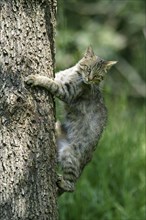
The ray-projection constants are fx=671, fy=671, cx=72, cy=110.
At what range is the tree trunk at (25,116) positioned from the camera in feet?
11.4

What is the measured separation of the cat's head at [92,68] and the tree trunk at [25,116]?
593mm

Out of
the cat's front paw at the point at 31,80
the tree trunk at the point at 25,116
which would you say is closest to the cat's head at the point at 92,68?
the tree trunk at the point at 25,116

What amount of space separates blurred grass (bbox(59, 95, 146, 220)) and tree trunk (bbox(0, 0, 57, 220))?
188 centimetres

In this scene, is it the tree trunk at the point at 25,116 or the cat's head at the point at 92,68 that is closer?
the tree trunk at the point at 25,116

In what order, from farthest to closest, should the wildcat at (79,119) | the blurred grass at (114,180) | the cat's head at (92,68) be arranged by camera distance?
the blurred grass at (114,180), the cat's head at (92,68), the wildcat at (79,119)

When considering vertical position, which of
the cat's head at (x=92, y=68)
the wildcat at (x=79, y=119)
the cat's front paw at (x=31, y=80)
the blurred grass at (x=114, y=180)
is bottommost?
the blurred grass at (x=114, y=180)

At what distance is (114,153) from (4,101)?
2.85 meters

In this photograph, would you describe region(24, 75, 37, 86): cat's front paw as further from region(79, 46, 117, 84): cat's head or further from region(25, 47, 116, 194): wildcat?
region(79, 46, 117, 84): cat's head

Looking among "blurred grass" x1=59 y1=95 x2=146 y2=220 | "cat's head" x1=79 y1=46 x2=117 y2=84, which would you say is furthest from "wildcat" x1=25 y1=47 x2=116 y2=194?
"blurred grass" x1=59 y1=95 x2=146 y2=220

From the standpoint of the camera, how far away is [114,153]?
6160 mm

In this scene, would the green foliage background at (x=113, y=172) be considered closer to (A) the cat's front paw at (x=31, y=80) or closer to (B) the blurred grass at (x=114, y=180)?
(B) the blurred grass at (x=114, y=180)

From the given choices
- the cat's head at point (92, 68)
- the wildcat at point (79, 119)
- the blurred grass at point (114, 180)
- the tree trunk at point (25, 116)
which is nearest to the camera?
the tree trunk at point (25, 116)

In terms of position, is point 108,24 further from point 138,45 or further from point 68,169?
point 68,169

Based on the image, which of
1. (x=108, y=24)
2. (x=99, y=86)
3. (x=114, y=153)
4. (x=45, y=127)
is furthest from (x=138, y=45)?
(x=45, y=127)
